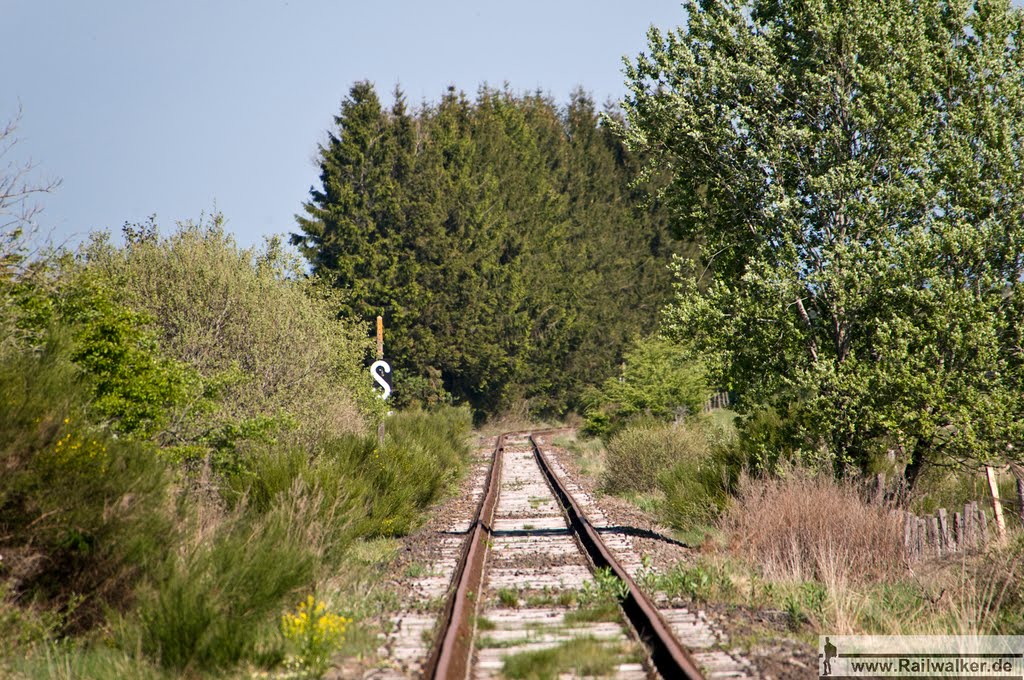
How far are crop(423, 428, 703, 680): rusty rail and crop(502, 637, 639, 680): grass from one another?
0.25 m

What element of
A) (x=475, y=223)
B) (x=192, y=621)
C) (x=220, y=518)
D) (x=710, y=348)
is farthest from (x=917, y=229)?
(x=475, y=223)

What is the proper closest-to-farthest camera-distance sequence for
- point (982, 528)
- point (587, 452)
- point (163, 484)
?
point (163, 484)
point (982, 528)
point (587, 452)

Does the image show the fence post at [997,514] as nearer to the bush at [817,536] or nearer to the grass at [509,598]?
the bush at [817,536]

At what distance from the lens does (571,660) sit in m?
6.93

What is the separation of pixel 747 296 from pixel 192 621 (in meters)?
9.58

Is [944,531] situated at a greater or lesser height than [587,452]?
greater

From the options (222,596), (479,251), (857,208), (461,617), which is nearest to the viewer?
(222,596)

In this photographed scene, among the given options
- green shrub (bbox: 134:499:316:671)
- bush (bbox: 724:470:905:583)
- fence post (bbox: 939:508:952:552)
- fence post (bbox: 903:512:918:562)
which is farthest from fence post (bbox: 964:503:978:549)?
green shrub (bbox: 134:499:316:671)

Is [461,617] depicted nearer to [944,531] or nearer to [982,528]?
[944,531]

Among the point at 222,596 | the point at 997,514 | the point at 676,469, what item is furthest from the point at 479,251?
the point at 222,596

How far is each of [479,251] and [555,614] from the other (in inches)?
1787

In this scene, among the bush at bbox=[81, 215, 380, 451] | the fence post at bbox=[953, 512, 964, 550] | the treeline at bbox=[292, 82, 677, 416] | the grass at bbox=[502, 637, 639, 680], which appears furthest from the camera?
the treeline at bbox=[292, 82, 677, 416]

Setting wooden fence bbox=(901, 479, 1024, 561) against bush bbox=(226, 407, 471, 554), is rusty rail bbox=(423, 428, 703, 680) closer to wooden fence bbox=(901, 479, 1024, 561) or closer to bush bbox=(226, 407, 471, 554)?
bush bbox=(226, 407, 471, 554)

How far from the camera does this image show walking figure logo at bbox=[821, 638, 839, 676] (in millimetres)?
6700
